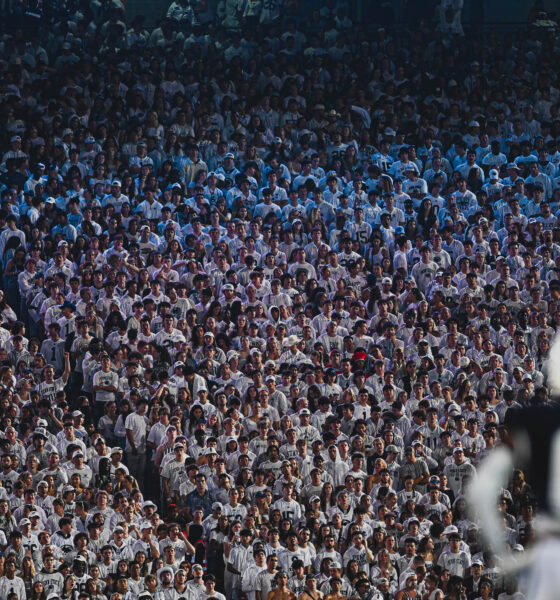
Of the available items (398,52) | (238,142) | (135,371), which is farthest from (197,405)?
(398,52)

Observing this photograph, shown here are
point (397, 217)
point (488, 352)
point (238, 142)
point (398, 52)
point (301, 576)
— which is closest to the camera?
point (301, 576)

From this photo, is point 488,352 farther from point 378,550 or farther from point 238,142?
point 238,142

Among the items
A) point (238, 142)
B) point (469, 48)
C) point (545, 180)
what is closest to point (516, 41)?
point (469, 48)

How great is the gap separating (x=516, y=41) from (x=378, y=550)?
1538 centimetres

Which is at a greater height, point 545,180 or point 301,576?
point 545,180

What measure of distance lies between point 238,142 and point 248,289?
5220 millimetres

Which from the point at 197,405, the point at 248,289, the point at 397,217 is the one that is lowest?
the point at 197,405

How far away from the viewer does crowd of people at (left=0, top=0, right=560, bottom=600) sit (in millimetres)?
14508

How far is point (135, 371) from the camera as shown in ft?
53.6

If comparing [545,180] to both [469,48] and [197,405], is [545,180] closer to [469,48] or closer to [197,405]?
[469,48]

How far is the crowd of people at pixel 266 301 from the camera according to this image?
14508 millimetres

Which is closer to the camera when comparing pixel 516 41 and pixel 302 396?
pixel 302 396

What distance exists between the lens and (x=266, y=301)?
18.0m

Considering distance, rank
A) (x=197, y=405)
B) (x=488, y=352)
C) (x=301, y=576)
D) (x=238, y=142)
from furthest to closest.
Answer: (x=238, y=142) < (x=488, y=352) < (x=197, y=405) < (x=301, y=576)
